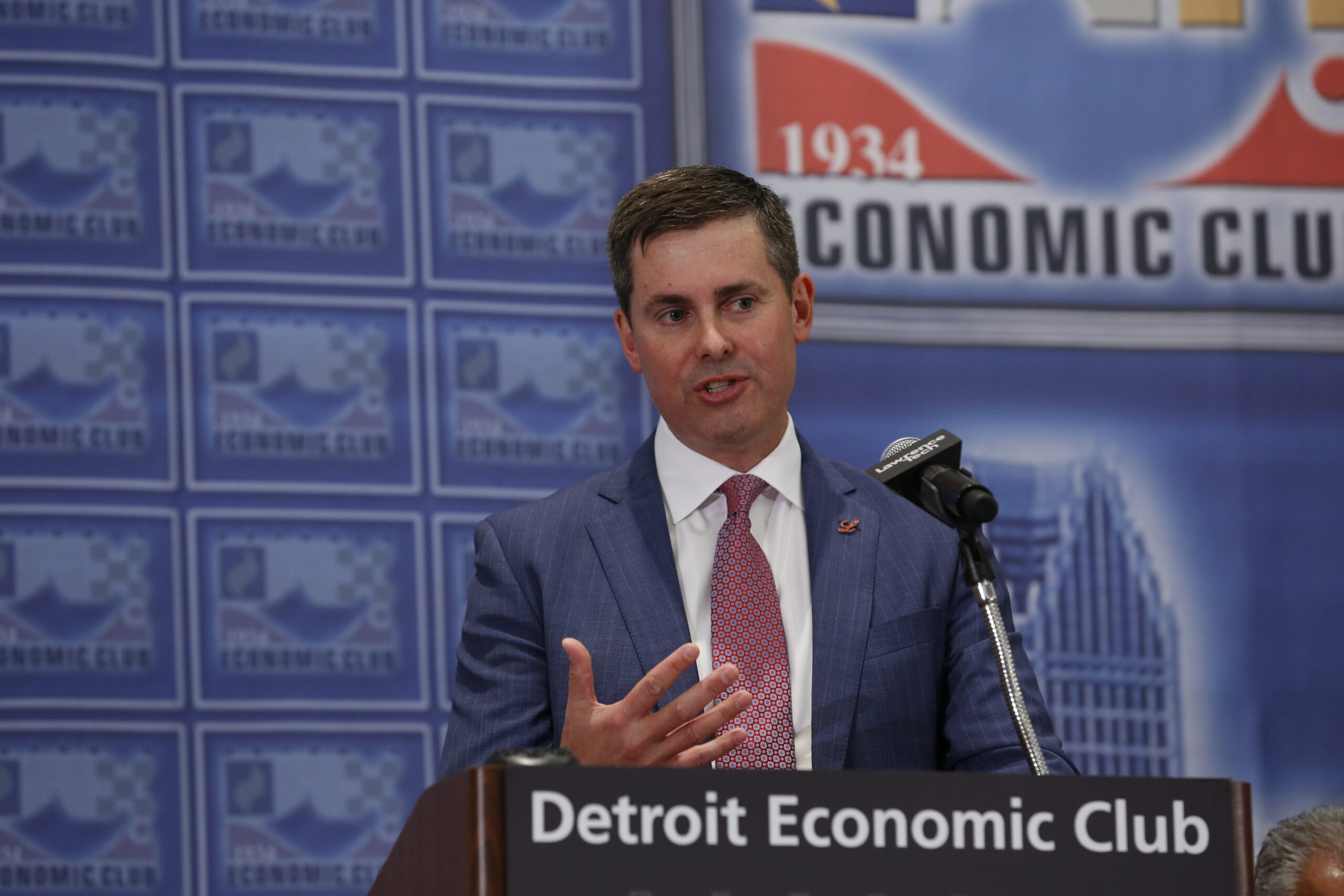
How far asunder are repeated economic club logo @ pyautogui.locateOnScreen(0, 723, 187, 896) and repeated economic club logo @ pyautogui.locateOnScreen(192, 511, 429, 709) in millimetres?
177

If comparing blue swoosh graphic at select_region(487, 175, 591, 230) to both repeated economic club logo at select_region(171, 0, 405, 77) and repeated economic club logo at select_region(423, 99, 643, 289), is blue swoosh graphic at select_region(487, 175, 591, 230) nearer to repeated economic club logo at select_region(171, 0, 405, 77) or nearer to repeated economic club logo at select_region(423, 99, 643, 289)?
repeated economic club logo at select_region(423, 99, 643, 289)

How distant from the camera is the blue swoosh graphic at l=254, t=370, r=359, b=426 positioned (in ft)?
10.8

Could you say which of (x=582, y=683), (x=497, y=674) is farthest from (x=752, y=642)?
(x=582, y=683)

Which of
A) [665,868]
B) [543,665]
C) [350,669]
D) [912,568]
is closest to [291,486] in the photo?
[350,669]

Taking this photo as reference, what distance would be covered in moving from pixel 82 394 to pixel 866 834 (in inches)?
94.9

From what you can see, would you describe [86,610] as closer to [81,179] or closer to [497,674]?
[81,179]

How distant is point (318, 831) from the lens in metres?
3.18

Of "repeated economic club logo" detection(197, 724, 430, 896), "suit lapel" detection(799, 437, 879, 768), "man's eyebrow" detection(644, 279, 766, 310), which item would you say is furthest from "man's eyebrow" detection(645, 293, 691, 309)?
"repeated economic club logo" detection(197, 724, 430, 896)

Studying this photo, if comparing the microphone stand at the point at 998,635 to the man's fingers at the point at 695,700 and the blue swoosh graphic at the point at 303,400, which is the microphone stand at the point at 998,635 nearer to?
the man's fingers at the point at 695,700

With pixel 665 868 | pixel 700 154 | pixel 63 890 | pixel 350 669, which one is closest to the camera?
pixel 665 868

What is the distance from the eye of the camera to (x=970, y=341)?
3.62 metres

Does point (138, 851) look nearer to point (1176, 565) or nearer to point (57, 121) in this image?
point (57, 121)

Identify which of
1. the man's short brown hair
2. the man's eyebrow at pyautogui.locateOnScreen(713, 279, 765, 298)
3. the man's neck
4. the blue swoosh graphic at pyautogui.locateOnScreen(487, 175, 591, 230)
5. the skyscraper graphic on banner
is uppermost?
the blue swoosh graphic at pyautogui.locateOnScreen(487, 175, 591, 230)

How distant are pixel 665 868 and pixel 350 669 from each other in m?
2.13
